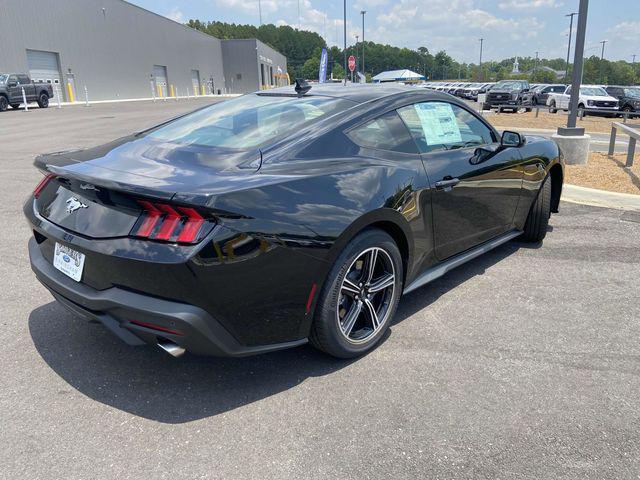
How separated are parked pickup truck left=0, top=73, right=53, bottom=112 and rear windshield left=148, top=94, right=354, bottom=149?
2635 centimetres

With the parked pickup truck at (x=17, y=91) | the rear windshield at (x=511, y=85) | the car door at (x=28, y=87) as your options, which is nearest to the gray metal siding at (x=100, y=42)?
the parked pickup truck at (x=17, y=91)

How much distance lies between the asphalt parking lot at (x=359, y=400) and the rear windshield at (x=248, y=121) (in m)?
1.30

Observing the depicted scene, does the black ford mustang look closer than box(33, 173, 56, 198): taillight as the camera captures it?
Yes

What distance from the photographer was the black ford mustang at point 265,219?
2303 mm

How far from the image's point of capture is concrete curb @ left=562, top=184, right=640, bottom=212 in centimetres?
680

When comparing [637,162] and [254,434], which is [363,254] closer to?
[254,434]

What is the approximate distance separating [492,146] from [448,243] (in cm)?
102

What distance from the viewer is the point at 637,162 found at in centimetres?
990

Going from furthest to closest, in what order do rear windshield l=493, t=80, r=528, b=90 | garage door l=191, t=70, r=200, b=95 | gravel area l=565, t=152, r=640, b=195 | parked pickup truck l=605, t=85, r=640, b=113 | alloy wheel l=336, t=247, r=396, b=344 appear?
garage door l=191, t=70, r=200, b=95 < rear windshield l=493, t=80, r=528, b=90 < parked pickup truck l=605, t=85, r=640, b=113 < gravel area l=565, t=152, r=640, b=195 < alloy wheel l=336, t=247, r=396, b=344

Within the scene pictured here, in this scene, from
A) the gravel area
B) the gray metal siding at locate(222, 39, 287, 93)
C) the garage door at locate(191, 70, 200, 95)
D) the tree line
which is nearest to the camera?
the gravel area

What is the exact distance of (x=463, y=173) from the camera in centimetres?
369

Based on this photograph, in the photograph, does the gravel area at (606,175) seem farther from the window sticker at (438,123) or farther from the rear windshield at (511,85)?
the rear windshield at (511,85)

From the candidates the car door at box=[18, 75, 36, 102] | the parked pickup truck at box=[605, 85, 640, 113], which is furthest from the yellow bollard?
the parked pickup truck at box=[605, 85, 640, 113]

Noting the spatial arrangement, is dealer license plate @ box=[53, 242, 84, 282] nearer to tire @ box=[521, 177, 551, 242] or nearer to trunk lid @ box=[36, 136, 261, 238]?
trunk lid @ box=[36, 136, 261, 238]
